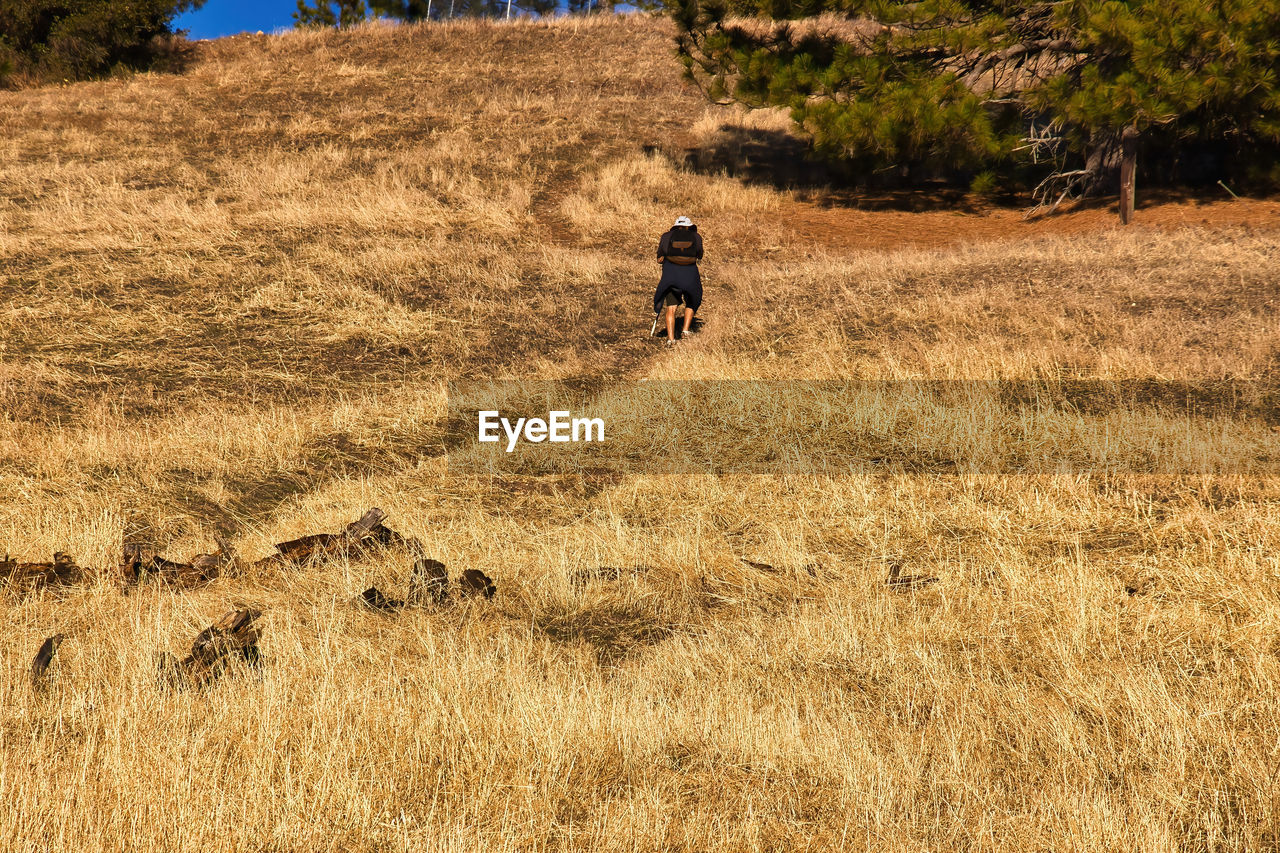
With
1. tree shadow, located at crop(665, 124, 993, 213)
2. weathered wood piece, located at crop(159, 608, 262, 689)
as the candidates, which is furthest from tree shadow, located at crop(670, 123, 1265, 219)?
weathered wood piece, located at crop(159, 608, 262, 689)

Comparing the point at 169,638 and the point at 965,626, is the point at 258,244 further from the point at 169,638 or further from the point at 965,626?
the point at 965,626

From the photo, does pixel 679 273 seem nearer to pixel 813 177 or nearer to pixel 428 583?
pixel 428 583

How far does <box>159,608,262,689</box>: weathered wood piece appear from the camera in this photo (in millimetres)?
4230

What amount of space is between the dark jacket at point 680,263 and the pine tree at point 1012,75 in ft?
19.9

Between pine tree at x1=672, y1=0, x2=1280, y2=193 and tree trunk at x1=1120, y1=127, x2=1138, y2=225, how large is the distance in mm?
183

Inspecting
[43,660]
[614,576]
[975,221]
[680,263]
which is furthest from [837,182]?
[43,660]

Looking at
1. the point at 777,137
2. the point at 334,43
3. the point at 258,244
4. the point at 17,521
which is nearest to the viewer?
the point at 17,521

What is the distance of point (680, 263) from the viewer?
38.8 ft

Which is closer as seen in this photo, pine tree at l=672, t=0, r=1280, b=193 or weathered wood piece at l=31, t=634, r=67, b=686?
weathered wood piece at l=31, t=634, r=67, b=686

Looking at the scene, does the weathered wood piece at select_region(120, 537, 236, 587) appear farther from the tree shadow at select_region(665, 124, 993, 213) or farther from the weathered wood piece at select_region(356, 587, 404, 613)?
the tree shadow at select_region(665, 124, 993, 213)

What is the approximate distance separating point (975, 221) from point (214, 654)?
57.4 ft

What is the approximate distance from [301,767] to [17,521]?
412 centimetres

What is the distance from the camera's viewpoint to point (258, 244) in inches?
620

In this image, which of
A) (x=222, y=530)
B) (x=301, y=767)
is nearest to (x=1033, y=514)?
(x=301, y=767)
